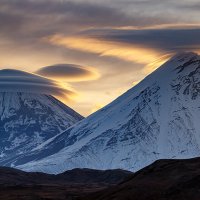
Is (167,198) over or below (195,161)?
below

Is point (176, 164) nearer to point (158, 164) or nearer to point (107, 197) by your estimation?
point (158, 164)

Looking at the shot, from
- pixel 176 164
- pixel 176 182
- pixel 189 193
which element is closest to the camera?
pixel 189 193

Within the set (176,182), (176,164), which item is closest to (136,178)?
(176,164)

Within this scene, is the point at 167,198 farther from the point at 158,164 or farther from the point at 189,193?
the point at 158,164

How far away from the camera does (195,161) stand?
7436 inches

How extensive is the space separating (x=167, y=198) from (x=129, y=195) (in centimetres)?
Result: 1104

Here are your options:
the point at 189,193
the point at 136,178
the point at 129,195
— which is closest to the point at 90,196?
the point at 136,178

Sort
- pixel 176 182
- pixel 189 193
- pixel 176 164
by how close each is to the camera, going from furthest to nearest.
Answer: pixel 176 164
pixel 176 182
pixel 189 193

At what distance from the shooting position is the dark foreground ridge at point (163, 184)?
156 meters

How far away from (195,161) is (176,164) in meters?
6.83

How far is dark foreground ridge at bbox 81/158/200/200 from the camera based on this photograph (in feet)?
513

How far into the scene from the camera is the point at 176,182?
164500 mm

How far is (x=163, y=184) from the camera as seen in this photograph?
166 metres

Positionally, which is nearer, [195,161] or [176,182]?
[176,182]
